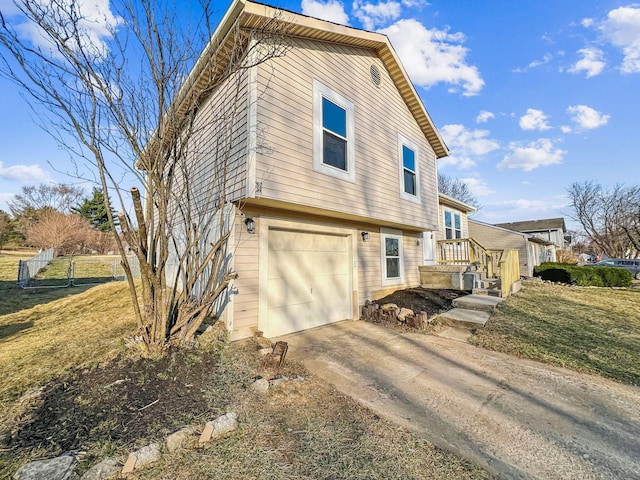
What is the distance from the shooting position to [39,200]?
26.4 metres

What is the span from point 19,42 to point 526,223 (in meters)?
36.8

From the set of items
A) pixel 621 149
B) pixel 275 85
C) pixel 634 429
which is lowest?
pixel 634 429

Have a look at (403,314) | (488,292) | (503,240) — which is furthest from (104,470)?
(503,240)

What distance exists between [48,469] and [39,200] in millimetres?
35719

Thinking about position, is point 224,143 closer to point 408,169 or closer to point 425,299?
point 408,169

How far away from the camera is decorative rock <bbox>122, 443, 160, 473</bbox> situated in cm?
197

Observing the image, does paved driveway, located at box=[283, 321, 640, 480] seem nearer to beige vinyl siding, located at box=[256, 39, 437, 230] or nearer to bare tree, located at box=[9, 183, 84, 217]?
beige vinyl siding, located at box=[256, 39, 437, 230]

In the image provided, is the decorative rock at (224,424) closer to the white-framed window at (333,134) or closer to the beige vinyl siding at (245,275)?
the beige vinyl siding at (245,275)

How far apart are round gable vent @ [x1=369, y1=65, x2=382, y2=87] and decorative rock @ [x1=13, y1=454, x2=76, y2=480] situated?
8.29m

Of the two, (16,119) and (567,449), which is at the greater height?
(16,119)

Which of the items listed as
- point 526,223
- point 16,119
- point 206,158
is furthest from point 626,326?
point 526,223

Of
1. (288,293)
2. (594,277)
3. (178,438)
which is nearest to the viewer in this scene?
(178,438)

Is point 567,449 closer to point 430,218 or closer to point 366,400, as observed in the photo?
point 366,400

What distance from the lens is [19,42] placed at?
291 cm
